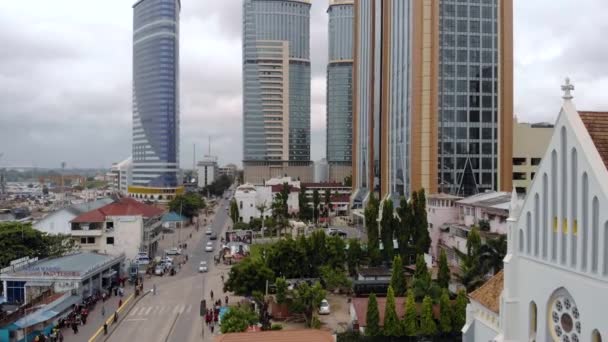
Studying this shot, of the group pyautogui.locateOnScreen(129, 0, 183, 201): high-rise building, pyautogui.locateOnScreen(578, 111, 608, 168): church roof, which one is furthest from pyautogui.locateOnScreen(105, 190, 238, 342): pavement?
pyautogui.locateOnScreen(129, 0, 183, 201): high-rise building

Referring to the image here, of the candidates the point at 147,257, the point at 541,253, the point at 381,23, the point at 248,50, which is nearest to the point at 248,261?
the point at 147,257

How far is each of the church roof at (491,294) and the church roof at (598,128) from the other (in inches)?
287

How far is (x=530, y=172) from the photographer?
6481cm

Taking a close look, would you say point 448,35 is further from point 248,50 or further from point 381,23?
point 248,50

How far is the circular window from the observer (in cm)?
1234

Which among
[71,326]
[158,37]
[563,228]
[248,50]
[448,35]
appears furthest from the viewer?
[248,50]

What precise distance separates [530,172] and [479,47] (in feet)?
52.6

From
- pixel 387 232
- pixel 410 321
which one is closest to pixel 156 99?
pixel 387 232

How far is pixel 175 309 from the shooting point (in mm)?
36000

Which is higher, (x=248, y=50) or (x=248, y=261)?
(x=248, y=50)

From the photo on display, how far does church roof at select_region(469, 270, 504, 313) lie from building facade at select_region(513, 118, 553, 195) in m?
48.8

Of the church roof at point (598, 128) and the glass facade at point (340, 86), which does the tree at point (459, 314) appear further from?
the glass facade at point (340, 86)

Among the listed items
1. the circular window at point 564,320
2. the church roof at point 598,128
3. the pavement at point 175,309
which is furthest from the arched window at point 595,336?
the pavement at point 175,309

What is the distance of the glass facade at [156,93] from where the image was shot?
126 m
